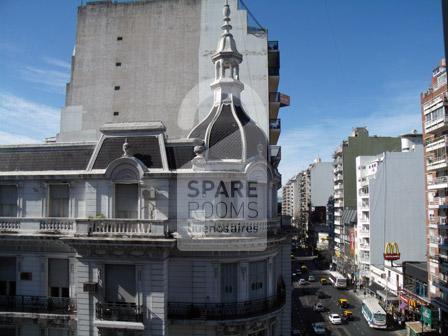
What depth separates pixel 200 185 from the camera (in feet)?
69.9

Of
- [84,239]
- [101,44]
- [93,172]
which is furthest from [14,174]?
[101,44]

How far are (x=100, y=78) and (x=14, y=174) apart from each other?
16.0m

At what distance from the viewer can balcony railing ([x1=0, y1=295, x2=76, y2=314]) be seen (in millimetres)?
21969

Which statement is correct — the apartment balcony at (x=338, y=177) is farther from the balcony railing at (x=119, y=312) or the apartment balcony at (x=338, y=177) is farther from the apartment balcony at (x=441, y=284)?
the balcony railing at (x=119, y=312)

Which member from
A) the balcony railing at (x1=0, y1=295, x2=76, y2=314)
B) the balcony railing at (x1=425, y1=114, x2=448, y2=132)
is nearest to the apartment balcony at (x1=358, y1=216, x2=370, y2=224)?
the balcony railing at (x1=425, y1=114, x2=448, y2=132)

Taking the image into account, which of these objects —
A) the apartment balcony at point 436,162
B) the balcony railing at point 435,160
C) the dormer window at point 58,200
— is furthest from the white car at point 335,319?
the dormer window at point 58,200

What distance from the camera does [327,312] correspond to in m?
61.4

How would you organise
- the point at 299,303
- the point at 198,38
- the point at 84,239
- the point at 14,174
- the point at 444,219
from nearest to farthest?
the point at 84,239, the point at 14,174, the point at 198,38, the point at 444,219, the point at 299,303

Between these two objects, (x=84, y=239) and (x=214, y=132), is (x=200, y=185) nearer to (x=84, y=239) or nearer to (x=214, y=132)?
(x=214, y=132)

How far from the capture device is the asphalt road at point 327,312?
5206 cm

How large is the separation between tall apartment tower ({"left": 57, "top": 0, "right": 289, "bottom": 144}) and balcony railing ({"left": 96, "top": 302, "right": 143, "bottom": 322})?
17.4 m

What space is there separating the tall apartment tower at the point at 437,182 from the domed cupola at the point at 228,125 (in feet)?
103

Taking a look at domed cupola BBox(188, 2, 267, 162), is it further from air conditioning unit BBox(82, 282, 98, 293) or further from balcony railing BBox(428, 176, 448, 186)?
balcony railing BBox(428, 176, 448, 186)

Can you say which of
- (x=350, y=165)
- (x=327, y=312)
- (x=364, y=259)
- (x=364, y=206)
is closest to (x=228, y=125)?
(x=327, y=312)
